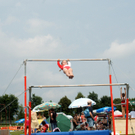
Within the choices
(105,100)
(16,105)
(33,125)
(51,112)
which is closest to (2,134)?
(33,125)

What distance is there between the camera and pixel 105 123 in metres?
13.4

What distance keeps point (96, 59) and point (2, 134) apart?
19.0 ft

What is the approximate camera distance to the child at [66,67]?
864 centimetres

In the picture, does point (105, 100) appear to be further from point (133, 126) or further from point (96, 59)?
point (96, 59)

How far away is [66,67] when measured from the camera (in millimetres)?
8875

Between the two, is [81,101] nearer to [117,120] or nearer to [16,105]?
[117,120]

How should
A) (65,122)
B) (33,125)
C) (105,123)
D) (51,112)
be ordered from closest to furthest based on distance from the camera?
(51,112) < (33,125) < (105,123) < (65,122)

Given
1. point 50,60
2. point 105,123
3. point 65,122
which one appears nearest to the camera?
point 50,60

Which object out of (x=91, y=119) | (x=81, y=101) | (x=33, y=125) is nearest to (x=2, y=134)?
(x=33, y=125)

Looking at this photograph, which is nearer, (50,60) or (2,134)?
(50,60)

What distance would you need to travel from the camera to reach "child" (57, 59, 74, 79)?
28.3 feet

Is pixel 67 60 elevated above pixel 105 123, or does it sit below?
above

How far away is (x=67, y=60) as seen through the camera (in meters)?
9.02

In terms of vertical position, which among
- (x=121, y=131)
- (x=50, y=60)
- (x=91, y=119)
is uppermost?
(x=50, y=60)
